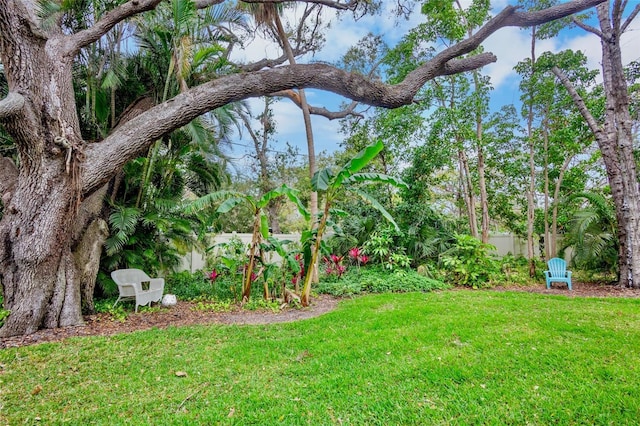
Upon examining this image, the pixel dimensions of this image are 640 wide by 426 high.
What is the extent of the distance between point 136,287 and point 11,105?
2984 mm

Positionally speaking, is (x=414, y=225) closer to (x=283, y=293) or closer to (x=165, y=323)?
(x=283, y=293)

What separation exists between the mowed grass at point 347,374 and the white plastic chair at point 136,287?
1366mm

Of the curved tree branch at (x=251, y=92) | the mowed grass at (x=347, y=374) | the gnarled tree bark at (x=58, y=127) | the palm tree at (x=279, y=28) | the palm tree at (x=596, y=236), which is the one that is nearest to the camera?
the mowed grass at (x=347, y=374)

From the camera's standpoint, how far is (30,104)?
3934 millimetres

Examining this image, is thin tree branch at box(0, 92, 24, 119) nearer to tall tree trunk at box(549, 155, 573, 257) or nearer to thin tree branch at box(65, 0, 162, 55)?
thin tree branch at box(65, 0, 162, 55)

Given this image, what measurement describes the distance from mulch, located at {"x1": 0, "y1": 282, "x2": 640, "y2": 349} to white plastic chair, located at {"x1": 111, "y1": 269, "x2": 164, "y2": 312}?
0.87 ft

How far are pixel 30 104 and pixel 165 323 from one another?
335 cm

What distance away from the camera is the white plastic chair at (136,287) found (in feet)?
17.4

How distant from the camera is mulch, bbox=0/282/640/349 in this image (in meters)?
3.99

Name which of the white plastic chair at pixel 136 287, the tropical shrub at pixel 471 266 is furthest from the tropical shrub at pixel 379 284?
the white plastic chair at pixel 136 287

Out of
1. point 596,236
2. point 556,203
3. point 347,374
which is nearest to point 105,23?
point 347,374

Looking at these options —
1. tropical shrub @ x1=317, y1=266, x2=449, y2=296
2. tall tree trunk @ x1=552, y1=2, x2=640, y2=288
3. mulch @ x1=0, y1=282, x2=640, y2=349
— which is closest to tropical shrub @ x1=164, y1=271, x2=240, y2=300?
mulch @ x1=0, y1=282, x2=640, y2=349

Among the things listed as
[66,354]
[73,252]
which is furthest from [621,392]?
[73,252]

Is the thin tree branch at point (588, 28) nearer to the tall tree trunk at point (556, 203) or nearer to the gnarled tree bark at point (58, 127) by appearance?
the tall tree trunk at point (556, 203)
